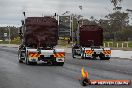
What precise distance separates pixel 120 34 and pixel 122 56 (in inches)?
3035

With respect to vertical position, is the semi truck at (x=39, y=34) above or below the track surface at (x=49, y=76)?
above

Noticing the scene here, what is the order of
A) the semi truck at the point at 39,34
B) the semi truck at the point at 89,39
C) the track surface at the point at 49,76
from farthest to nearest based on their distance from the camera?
the semi truck at the point at 89,39, the semi truck at the point at 39,34, the track surface at the point at 49,76

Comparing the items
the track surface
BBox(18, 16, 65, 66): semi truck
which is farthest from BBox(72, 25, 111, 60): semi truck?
the track surface

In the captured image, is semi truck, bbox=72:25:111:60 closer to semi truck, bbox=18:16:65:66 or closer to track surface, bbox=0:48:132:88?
semi truck, bbox=18:16:65:66

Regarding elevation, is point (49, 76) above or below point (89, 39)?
below

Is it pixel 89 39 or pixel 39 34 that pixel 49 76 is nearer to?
pixel 39 34

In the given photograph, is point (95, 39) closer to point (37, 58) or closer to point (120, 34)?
point (37, 58)

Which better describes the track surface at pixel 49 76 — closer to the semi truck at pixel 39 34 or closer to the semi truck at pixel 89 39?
the semi truck at pixel 39 34

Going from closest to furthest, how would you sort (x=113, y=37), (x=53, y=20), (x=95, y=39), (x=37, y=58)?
1. (x=37, y=58)
2. (x=53, y=20)
3. (x=95, y=39)
4. (x=113, y=37)

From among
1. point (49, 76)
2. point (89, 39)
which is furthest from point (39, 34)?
point (49, 76)

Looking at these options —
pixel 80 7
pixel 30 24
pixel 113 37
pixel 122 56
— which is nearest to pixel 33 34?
pixel 30 24

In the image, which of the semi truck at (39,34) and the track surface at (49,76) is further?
the semi truck at (39,34)

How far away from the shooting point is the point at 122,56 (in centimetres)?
4278

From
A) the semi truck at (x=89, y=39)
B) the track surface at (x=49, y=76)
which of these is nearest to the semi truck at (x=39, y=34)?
the track surface at (x=49, y=76)
